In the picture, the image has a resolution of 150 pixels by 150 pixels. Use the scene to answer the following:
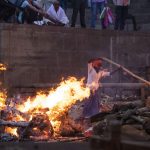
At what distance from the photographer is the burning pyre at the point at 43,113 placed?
1233cm

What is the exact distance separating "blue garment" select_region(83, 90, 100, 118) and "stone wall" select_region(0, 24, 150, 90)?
10.9ft

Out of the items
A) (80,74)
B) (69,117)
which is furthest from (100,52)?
(69,117)

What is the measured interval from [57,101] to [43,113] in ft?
4.30

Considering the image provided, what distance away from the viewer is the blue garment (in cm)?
1457

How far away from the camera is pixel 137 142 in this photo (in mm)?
7082

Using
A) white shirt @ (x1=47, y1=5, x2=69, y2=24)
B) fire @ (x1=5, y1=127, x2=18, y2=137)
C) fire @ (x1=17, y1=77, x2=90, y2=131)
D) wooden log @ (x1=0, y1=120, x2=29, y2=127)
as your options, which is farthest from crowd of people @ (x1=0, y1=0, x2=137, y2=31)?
wooden log @ (x1=0, y1=120, x2=29, y2=127)

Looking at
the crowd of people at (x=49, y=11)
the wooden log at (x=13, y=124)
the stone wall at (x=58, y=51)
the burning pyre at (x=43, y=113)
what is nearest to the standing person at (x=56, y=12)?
the crowd of people at (x=49, y=11)

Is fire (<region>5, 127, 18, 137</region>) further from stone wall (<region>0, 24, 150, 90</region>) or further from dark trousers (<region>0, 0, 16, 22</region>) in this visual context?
dark trousers (<region>0, 0, 16, 22</region>)

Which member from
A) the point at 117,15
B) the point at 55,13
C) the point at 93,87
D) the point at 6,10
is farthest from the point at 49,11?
the point at 93,87

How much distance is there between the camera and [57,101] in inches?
560

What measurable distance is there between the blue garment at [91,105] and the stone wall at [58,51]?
3.31m

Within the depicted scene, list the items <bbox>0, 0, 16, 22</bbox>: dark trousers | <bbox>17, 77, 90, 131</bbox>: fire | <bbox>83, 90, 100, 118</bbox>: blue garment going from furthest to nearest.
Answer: <bbox>0, 0, 16, 22</bbox>: dark trousers, <bbox>83, 90, 100, 118</bbox>: blue garment, <bbox>17, 77, 90, 131</bbox>: fire

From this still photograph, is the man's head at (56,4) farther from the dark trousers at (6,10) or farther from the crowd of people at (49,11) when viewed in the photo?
the dark trousers at (6,10)

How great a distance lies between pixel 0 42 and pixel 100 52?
3.48 m
